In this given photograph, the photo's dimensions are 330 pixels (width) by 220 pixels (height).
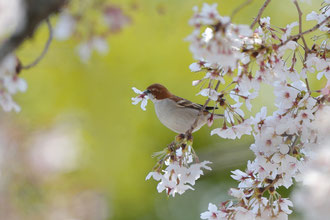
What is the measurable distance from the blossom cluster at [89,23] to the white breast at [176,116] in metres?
0.70

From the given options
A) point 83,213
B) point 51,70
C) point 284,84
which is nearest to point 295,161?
point 284,84

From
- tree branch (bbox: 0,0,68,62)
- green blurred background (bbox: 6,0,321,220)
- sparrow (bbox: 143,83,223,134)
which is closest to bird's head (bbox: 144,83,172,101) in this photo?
sparrow (bbox: 143,83,223,134)

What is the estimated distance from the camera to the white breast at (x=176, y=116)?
2.62 metres

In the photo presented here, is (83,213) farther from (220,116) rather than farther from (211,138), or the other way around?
(220,116)

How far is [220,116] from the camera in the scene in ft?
7.83

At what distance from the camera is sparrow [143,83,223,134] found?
2.62 metres

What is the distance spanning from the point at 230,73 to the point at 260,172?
1.46 feet

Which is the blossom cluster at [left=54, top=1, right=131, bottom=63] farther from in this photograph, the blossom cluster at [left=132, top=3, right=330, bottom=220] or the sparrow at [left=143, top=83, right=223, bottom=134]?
the blossom cluster at [left=132, top=3, right=330, bottom=220]

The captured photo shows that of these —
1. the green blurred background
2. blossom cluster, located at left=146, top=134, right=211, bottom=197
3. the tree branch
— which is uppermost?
the green blurred background

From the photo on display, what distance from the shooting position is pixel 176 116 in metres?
2.66

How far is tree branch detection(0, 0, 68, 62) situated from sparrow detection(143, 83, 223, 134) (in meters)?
1.01

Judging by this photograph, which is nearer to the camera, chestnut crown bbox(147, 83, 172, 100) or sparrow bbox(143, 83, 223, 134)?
sparrow bbox(143, 83, 223, 134)

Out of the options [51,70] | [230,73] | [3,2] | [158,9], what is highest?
[51,70]

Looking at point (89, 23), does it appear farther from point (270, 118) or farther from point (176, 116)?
point (270, 118)
